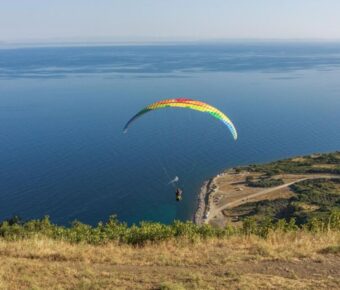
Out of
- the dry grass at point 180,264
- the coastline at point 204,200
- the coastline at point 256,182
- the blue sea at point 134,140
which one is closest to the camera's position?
the dry grass at point 180,264

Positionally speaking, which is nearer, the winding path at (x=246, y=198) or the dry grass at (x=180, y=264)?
the dry grass at (x=180, y=264)

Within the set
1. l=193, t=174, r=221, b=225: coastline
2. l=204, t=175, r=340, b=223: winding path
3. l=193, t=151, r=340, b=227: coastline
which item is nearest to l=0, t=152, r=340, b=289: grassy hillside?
l=193, t=151, r=340, b=227: coastline

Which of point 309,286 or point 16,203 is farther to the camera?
point 16,203

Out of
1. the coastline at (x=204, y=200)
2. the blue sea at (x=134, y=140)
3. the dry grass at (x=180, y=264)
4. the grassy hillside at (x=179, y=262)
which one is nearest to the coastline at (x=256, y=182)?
the coastline at (x=204, y=200)

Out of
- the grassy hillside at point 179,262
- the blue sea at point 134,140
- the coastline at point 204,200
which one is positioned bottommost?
the coastline at point 204,200

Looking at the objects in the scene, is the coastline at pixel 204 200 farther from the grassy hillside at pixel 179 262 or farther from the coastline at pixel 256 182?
the grassy hillside at pixel 179 262

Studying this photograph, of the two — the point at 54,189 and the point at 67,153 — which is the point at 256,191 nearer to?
the point at 54,189

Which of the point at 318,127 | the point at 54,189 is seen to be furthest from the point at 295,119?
the point at 54,189
